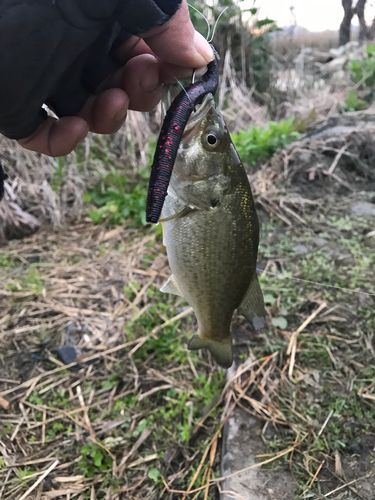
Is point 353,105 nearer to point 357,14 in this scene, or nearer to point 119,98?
point 119,98

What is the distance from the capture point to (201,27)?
5172 millimetres

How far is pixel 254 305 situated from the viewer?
153 cm

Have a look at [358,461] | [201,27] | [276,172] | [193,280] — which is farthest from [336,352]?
[201,27]

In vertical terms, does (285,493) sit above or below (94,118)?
below

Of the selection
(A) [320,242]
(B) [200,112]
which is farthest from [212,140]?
(A) [320,242]

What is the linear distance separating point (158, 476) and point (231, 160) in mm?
1658

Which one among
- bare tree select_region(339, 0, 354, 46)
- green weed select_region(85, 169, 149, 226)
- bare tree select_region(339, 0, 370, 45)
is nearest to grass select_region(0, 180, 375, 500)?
green weed select_region(85, 169, 149, 226)

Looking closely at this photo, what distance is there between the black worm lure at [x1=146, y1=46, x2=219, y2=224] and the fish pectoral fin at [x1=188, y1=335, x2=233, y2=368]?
744 mm

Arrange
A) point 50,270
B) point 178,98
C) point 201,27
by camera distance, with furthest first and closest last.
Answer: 1. point 201,27
2. point 50,270
3. point 178,98

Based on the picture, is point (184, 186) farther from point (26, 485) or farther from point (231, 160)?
point (26, 485)

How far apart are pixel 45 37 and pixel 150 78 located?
2.11 ft

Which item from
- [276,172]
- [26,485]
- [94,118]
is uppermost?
[94,118]

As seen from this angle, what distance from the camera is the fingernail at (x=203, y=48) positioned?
1.31 meters

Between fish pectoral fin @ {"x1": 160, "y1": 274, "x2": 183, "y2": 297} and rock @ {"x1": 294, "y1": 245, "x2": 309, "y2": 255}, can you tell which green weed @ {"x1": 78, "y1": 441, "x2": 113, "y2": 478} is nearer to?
fish pectoral fin @ {"x1": 160, "y1": 274, "x2": 183, "y2": 297}
